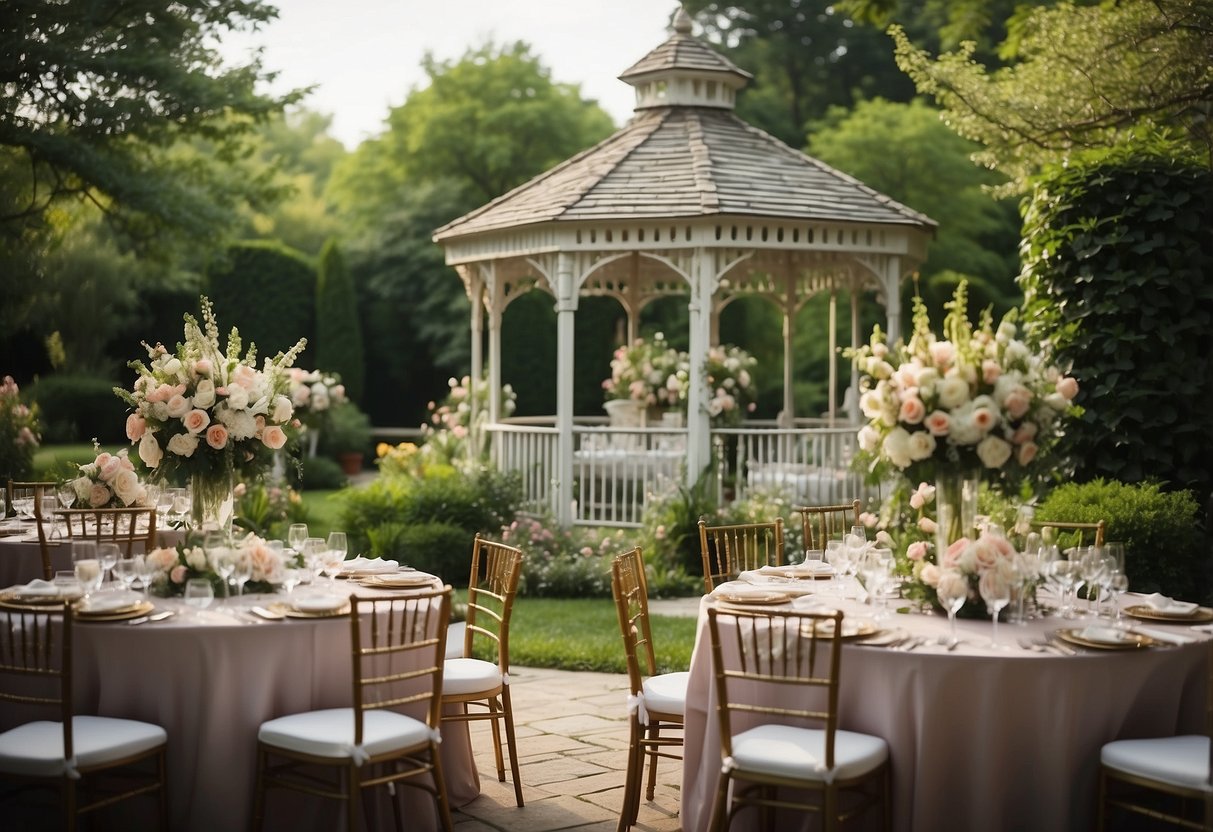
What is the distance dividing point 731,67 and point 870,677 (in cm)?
1179

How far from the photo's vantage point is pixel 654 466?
46.4 ft

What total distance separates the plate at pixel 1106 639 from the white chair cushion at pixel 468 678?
2.54 metres

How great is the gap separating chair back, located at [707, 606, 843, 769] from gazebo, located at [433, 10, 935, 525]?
311 inches

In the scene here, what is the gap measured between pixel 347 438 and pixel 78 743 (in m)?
19.9

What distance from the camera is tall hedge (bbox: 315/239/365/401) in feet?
84.7

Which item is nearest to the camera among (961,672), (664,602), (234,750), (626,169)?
(961,672)

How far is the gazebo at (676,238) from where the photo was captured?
1339cm

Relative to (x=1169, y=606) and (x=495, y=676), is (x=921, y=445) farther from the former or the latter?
(x=495, y=676)

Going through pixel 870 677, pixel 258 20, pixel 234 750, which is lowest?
pixel 234 750

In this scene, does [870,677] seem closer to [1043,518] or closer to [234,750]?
[234,750]

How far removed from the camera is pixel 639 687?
6.04m

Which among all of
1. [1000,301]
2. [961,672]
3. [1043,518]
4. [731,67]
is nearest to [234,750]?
[961,672]

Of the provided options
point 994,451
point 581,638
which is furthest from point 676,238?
point 994,451

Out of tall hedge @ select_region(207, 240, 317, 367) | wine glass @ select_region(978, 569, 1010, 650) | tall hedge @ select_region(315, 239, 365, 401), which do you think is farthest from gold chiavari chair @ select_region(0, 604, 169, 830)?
tall hedge @ select_region(315, 239, 365, 401)
